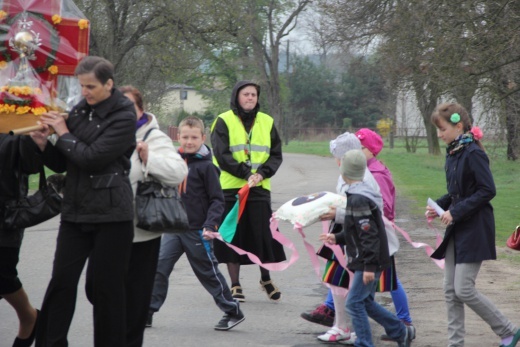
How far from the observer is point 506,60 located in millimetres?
15836

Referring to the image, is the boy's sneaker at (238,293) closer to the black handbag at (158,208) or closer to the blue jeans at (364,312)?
the blue jeans at (364,312)

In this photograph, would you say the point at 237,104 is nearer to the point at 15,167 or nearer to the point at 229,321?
the point at 229,321

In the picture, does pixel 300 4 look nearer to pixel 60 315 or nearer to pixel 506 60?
pixel 506 60

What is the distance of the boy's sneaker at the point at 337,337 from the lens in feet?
22.2

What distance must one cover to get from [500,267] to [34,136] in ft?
21.8

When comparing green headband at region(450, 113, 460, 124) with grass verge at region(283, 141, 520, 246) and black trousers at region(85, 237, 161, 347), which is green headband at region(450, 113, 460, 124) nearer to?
black trousers at region(85, 237, 161, 347)

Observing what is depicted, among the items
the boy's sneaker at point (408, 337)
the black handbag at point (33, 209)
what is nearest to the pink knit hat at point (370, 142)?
the boy's sneaker at point (408, 337)

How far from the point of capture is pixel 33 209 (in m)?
5.61

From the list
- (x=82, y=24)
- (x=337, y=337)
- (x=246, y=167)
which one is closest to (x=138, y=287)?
(x=82, y=24)

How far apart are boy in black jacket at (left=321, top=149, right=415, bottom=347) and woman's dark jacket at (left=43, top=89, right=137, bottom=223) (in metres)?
1.63

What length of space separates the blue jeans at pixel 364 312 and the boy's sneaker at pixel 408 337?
0.07m

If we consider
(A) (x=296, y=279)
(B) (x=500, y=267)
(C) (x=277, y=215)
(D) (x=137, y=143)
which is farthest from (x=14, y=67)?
(B) (x=500, y=267)

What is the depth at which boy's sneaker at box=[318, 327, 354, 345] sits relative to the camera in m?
6.75

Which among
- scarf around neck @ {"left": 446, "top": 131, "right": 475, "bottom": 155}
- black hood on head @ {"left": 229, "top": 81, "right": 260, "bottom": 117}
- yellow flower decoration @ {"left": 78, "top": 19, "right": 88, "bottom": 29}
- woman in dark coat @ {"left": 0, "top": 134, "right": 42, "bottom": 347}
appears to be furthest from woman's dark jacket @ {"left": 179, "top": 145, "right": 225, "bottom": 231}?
yellow flower decoration @ {"left": 78, "top": 19, "right": 88, "bottom": 29}
